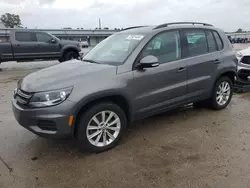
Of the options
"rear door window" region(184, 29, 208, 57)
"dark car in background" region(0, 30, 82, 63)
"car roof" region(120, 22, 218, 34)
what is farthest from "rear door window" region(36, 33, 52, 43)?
"rear door window" region(184, 29, 208, 57)

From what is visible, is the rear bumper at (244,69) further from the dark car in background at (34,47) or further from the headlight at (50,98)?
the dark car in background at (34,47)

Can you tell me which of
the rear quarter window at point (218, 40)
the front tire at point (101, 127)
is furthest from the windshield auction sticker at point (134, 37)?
the rear quarter window at point (218, 40)

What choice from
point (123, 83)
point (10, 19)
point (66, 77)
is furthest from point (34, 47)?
point (10, 19)

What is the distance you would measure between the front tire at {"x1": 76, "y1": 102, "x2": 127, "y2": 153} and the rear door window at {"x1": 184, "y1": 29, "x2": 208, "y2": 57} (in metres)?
1.81

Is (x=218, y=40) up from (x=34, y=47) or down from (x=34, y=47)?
up

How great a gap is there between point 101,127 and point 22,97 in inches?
44.2

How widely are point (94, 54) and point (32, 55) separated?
879cm

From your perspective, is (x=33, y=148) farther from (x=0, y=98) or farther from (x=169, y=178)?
(x=0, y=98)

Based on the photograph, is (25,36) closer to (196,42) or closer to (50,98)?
(196,42)

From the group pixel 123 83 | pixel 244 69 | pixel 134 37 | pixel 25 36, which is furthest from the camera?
pixel 25 36

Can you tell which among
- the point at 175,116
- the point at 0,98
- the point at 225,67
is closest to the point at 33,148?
the point at 175,116

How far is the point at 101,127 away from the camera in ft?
11.1

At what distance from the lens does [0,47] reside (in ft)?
36.8

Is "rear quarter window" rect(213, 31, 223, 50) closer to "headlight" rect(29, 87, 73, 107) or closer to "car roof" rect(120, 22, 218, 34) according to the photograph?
"car roof" rect(120, 22, 218, 34)
